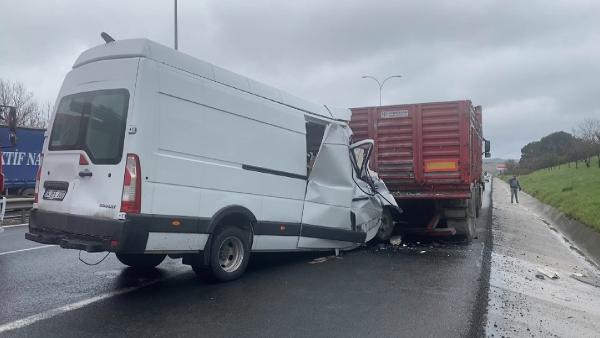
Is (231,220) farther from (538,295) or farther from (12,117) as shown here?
(538,295)

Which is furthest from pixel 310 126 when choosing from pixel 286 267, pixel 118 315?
pixel 118 315

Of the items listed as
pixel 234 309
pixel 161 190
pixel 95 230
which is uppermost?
pixel 161 190

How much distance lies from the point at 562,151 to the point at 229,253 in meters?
72.9

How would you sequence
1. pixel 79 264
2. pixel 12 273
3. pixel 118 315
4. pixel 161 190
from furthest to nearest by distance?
pixel 79 264 → pixel 12 273 → pixel 161 190 → pixel 118 315

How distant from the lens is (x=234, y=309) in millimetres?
5344

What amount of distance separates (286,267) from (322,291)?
5.06 ft

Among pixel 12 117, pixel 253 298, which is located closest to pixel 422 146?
pixel 253 298

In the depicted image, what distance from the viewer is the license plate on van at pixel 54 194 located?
5703mm

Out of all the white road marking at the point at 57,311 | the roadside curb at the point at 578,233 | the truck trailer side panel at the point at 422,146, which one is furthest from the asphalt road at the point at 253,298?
the roadside curb at the point at 578,233

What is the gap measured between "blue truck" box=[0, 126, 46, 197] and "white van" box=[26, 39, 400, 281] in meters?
16.0

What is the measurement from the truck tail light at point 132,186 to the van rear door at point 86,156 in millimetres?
66

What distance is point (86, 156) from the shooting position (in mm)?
5555

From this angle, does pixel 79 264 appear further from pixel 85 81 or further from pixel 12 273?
pixel 85 81

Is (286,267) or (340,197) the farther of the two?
(340,197)
